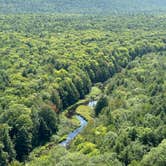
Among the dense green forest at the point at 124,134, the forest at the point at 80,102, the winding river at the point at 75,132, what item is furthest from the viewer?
the winding river at the point at 75,132

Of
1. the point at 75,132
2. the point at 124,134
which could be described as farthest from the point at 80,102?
the point at 124,134

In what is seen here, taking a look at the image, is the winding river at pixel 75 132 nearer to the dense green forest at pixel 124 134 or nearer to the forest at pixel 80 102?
the forest at pixel 80 102

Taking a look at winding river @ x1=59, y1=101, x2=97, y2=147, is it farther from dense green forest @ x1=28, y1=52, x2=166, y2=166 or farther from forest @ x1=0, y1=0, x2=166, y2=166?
dense green forest @ x1=28, y1=52, x2=166, y2=166

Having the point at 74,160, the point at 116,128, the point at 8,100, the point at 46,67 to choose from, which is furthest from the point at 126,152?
the point at 46,67

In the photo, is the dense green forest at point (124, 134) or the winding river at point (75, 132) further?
the winding river at point (75, 132)

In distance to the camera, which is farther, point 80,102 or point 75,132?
point 80,102

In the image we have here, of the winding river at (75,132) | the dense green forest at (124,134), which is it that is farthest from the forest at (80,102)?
the winding river at (75,132)

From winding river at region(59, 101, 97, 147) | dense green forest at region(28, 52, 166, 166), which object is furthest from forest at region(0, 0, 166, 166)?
winding river at region(59, 101, 97, 147)

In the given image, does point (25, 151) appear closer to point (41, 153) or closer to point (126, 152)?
point (41, 153)

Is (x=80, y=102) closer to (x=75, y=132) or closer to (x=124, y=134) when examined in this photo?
(x=75, y=132)
